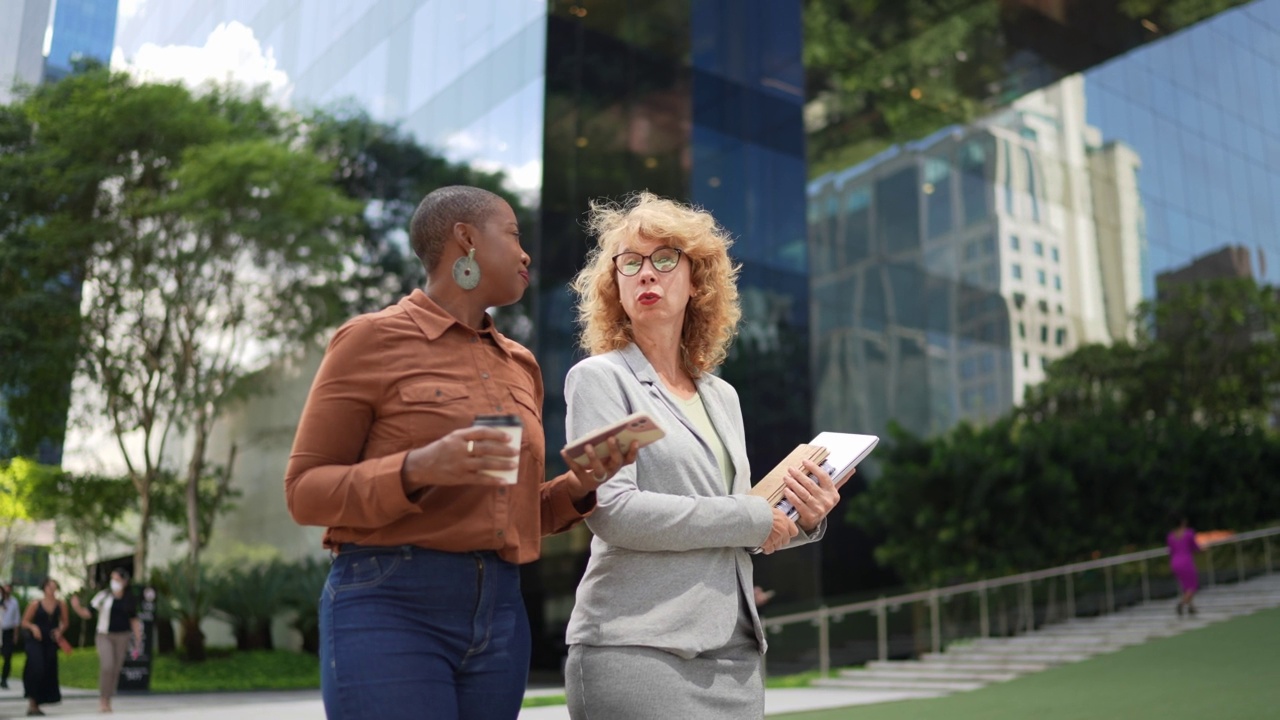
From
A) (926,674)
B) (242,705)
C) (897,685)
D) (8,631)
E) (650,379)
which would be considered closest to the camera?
(650,379)

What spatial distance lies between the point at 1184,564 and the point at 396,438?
16336mm

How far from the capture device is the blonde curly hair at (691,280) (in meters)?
2.64

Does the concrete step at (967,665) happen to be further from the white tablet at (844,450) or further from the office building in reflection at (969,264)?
the white tablet at (844,450)

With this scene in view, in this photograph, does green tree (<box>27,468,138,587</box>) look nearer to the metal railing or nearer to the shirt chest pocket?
the metal railing

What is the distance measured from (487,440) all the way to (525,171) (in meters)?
17.0

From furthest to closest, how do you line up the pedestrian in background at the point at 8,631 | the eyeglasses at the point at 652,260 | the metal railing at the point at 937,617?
the metal railing at the point at 937,617, the pedestrian in background at the point at 8,631, the eyeglasses at the point at 652,260

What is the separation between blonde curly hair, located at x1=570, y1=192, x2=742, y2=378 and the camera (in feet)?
8.66

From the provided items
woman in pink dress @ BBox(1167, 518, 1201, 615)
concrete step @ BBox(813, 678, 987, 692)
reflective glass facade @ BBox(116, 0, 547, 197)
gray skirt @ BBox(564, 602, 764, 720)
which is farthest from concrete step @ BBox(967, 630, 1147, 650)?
gray skirt @ BBox(564, 602, 764, 720)

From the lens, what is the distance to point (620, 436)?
6.73 feet

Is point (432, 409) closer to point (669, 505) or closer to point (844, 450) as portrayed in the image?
point (669, 505)

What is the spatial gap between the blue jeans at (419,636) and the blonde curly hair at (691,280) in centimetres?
80

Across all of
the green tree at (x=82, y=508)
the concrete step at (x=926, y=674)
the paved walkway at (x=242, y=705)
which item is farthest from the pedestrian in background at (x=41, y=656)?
the concrete step at (x=926, y=674)

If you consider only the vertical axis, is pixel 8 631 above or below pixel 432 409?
below

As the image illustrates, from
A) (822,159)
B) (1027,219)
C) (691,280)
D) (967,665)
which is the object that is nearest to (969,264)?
(1027,219)
